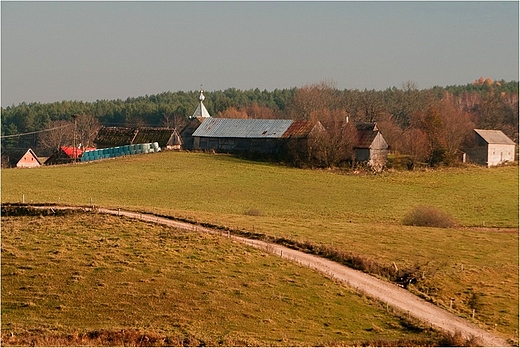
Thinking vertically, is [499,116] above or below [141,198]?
above

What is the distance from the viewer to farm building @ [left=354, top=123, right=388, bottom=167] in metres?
72.9

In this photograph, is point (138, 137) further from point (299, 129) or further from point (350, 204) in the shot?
point (350, 204)

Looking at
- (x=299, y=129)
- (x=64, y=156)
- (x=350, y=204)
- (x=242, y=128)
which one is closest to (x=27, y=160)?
(x=64, y=156)

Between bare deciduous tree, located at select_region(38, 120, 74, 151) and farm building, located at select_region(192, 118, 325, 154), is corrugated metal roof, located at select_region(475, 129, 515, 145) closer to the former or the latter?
farm building, located at select_region(192, 118, 325, 154)

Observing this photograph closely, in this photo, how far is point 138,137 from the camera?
8244 cm

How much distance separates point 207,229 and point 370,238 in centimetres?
801

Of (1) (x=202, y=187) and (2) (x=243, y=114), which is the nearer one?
(1) (x=202, y=187)

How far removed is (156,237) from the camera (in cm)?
3397

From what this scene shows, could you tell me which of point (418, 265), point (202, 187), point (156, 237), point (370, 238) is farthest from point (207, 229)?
point (202, 187)

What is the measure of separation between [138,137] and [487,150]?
37.7 meters

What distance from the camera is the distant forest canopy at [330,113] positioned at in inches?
3440

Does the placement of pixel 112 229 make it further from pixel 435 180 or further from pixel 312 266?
pixel 435 180

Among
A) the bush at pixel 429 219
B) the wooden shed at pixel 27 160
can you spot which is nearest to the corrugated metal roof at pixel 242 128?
the wooden shed at pixel 27 160

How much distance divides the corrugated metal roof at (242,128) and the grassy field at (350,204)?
4.23 metres
